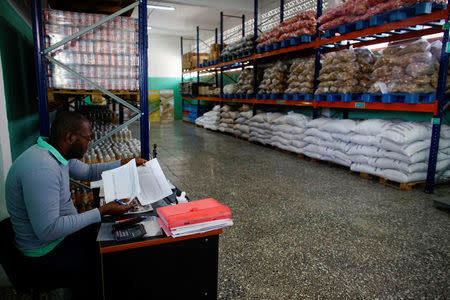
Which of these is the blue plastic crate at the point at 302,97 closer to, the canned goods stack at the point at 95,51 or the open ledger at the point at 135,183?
the canned goods stack at the point at 95,51

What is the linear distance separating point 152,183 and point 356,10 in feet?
17.2

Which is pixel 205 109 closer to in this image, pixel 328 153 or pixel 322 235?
pixel 328 153

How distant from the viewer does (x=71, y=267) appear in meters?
1.73

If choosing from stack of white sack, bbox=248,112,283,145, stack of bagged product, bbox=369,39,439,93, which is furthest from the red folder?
stack of white sack, bbox=248,112,283,145

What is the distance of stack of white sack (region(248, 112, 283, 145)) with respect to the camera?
8.41m

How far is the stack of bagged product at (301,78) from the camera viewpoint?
23.1 ft

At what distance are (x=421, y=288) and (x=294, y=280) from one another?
3.25 ft

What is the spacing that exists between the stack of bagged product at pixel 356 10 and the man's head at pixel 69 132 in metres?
5.00

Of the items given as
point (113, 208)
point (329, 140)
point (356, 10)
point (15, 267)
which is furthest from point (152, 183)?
point (356, 10)

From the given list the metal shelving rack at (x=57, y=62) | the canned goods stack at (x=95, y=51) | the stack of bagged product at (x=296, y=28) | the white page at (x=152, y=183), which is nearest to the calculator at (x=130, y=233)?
the white page at (x=152, y=183)

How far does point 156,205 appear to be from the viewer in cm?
211

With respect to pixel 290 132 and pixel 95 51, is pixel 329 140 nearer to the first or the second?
pixel 290 132

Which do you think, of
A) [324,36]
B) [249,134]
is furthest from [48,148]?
[249,134]

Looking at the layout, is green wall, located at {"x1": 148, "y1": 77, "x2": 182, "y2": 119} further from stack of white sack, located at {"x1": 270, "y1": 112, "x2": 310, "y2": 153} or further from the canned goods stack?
the canned goods stack
